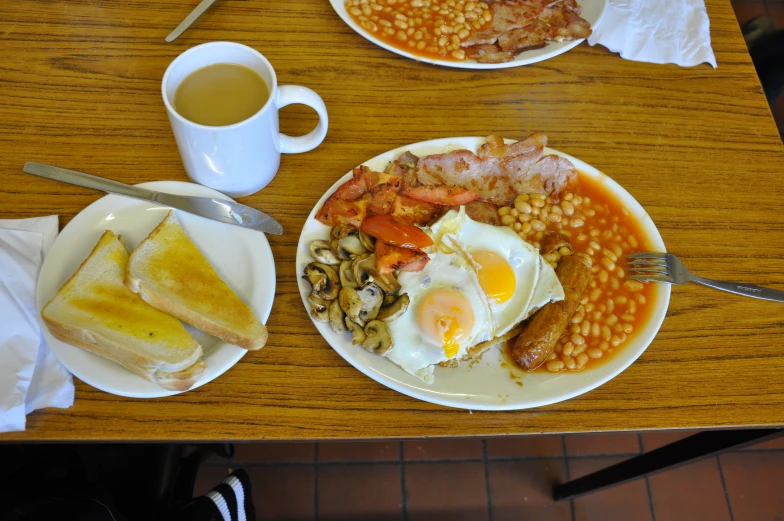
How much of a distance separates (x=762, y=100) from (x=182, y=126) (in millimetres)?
1627

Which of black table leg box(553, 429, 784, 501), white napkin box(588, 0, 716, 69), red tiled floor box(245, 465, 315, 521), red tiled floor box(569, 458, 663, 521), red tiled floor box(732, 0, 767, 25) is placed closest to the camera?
black table leg box(553, 429, 784, 501)

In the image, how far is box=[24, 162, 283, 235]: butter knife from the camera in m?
1.35

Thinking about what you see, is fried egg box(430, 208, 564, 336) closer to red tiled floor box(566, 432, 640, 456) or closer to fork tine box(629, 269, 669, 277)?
fork tine box(629, 269, 669, 277)

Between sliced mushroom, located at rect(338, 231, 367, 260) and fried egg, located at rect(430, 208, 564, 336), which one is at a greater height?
sliced mushroom, located at rect(338, 231, 367, 260)

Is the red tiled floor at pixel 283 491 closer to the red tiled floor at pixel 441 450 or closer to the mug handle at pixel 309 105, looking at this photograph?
the red tiled floor at pixel 441 450

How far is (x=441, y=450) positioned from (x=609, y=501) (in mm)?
715

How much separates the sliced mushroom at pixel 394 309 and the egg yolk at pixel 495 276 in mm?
181

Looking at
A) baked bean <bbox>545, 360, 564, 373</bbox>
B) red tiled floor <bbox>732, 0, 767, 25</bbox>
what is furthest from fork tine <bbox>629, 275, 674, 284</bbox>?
red tiled floor <bbox>732, 0, 767, 25</bbox>

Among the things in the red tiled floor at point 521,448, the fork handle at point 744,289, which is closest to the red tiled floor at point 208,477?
the red tiled floor at point 521,448

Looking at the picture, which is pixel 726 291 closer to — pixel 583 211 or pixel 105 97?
pixel 583 211

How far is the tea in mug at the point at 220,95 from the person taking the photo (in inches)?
50.9

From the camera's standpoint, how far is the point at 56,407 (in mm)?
1178

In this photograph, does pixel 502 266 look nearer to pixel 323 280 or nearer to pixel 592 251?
pixel 592 251

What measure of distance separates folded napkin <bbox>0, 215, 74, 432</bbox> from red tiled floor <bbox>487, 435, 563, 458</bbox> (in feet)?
5.56
